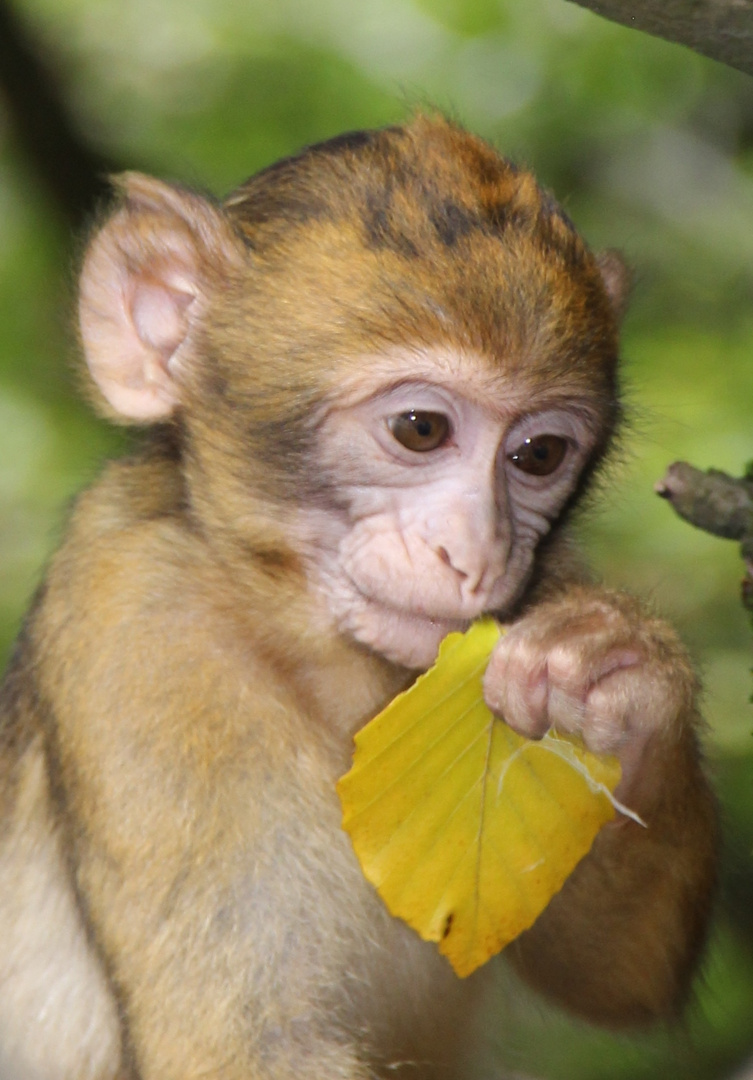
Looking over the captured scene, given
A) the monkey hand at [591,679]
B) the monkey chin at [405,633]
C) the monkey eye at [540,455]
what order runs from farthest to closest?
the monkey eye at [540,455] → the monkey chin at [405,633] → the monkey hand at [591,679]

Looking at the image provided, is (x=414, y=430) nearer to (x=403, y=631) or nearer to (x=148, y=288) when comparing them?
(x=403, y=631)

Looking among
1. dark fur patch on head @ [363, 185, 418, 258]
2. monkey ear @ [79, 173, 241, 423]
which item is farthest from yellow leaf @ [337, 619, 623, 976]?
monkey ear @ [79, 173, 241, 423]

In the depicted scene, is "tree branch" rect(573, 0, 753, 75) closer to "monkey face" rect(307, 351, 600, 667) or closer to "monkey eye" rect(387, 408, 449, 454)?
"monkey face" rect(307, 351, 600, 667)

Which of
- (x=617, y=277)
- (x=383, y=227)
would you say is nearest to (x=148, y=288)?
(x=383, y=227)

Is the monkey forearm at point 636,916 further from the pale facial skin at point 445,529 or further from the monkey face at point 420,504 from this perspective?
the monkey face at point 420,504

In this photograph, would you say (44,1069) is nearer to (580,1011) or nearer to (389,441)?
(580,1011)

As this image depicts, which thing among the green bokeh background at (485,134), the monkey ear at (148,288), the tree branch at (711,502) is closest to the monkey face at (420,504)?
the tree branch at (711,502)
